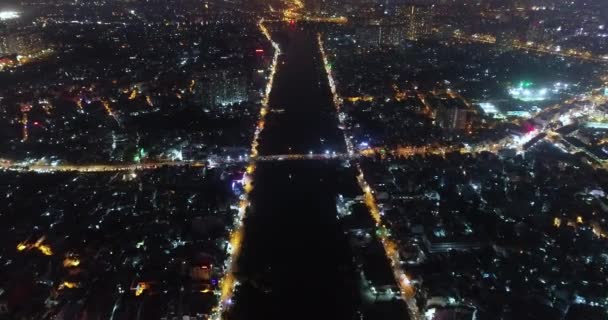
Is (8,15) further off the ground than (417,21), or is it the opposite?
(8,15)

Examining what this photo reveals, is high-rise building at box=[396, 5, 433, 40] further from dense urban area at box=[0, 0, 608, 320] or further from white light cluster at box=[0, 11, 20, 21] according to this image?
white light cluster at box=[0, 11, 20, 21]

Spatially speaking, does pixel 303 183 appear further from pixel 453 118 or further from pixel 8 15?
pixel 8 15

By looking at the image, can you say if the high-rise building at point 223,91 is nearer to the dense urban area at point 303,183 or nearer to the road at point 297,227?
the dense urban area at point 303,183

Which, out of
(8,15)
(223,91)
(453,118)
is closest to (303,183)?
(453,118)

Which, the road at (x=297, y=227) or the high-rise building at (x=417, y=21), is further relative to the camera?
the high-rise building at (x=417, y=21)

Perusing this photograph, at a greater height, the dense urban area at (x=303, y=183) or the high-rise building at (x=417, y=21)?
the high-rise building at (x=417, y=21)

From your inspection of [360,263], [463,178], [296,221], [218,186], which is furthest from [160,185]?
[463,178]

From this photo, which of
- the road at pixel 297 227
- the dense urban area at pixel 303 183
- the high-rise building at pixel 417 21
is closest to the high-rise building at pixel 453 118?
the dense urban area at pixel 303 183

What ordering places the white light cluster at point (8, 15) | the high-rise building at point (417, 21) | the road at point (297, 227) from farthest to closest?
the white light cluster at point (8, 15), the high-rise building at point (417, 21), the road at point (297, 227)
